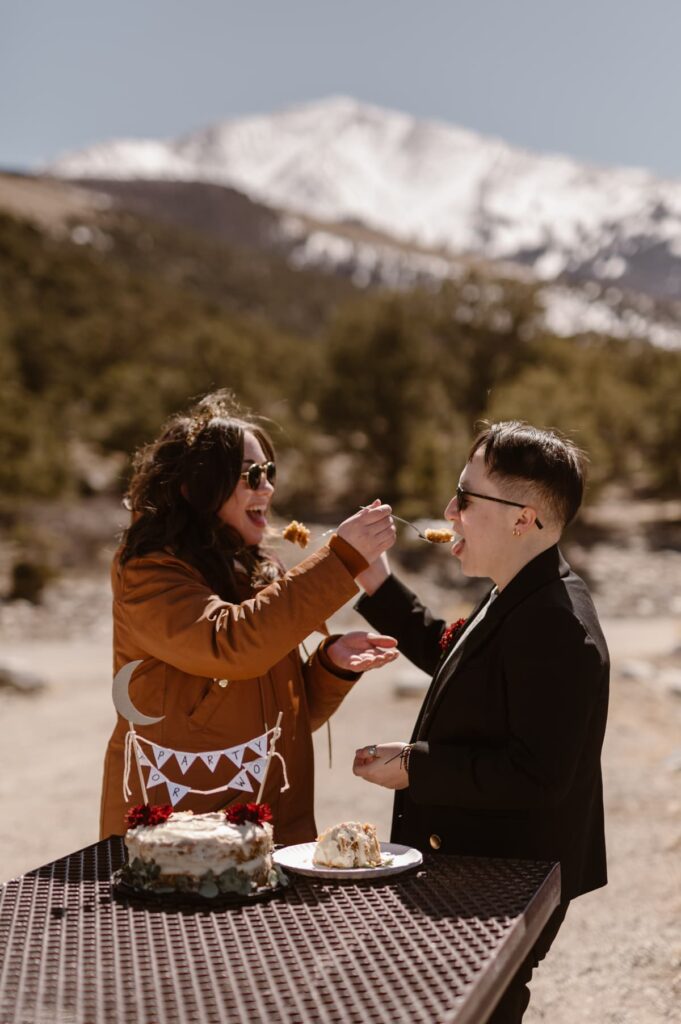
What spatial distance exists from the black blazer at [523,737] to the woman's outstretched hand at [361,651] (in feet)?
1.37

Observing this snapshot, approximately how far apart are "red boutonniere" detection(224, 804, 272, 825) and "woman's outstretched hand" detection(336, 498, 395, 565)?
2.82 ft

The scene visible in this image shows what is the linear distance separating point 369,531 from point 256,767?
2.72 ft

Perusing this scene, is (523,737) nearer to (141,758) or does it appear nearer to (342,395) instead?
(141,758)

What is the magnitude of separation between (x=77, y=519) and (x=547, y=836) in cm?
3422

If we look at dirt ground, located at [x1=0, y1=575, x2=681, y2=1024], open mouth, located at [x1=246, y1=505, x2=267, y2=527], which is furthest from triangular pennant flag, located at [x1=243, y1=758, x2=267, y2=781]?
dirt ground, located at [x1=0, y1=575, x2=681, y2=1024]

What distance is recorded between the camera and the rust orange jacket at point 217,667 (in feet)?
10.1

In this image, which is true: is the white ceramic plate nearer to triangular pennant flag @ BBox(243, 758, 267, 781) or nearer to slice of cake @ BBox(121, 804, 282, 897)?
slice of cake @ BBox(121, 804, 282, 897)

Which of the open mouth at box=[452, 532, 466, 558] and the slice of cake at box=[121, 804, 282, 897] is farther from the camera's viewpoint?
the open mouth at box=[452, 532, 466, 558]

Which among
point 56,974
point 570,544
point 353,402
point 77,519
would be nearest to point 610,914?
point 56,974

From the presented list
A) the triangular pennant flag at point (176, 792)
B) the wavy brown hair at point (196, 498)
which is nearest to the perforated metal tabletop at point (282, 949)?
the triangular pennant flag at point (176, 792)

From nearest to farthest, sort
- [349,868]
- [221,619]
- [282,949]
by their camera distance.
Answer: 1. [282,949]
2. [349,868]
3. [221,619]

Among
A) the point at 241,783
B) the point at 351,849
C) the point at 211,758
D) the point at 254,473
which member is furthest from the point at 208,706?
the point at 254,473

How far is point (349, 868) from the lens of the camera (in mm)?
2764

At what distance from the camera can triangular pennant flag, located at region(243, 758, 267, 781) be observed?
10.8ft
